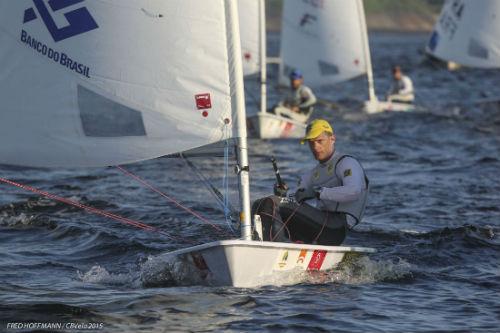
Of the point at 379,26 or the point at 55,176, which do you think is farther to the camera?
the point at 379,26

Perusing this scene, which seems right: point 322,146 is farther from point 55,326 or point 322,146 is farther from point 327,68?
point 327,68

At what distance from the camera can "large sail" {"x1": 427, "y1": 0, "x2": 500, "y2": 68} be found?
26.6m

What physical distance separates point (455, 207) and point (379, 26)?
9959 centimetres

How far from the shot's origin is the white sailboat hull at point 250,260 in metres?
8.63

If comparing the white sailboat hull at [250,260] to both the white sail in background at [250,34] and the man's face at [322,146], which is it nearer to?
the man's face at [322,146]

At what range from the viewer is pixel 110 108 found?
9016mm

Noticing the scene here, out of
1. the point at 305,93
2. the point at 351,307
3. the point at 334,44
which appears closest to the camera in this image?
the point at 351,307

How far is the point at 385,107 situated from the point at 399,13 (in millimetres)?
91088

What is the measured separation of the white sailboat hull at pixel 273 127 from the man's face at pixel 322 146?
12310mm

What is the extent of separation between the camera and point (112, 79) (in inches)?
353

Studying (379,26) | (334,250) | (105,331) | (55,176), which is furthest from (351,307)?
(379,26)

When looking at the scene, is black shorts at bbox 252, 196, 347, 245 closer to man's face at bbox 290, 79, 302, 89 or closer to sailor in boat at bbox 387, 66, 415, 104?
man's face at bbox 290, 79, 302, 89

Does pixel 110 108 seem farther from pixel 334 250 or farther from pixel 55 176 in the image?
pixel 55 176

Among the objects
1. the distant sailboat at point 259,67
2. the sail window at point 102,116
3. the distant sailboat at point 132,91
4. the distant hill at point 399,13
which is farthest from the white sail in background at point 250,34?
the distant hill at point 399,13
